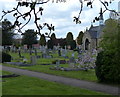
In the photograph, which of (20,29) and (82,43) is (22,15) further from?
(82,43)

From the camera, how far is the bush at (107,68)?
14852mm

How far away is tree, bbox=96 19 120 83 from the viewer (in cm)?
1390

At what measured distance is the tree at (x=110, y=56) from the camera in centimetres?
1390

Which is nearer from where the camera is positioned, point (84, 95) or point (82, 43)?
point (84, 95)

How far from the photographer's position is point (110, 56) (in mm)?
15352

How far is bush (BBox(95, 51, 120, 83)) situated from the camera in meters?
14.9

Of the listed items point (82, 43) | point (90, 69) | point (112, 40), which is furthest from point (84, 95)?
point (82, 43)

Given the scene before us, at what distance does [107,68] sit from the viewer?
1541 cm

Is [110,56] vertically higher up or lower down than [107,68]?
higher up

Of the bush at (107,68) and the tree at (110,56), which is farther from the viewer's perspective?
the bush at (107,68)

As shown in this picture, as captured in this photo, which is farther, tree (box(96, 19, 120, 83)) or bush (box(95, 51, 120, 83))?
bush (box(95, 51, 120, 83))

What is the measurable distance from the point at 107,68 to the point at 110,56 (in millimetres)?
744

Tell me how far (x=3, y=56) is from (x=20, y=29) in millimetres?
33296

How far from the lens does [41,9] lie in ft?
9.01
